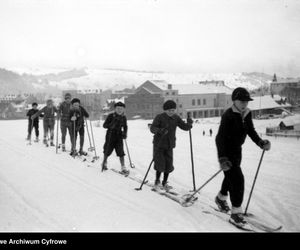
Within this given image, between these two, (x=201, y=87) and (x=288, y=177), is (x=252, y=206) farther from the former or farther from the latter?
(x=201, y=87)

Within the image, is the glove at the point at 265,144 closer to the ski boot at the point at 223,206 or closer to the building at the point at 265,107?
the ski boot at the point at 223,206

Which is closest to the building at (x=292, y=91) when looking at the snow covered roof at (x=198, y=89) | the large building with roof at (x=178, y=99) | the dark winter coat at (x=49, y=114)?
the snow covered roof at (x=198, y=89)

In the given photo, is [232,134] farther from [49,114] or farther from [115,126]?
[49,114]

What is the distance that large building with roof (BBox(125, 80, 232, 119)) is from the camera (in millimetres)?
55594

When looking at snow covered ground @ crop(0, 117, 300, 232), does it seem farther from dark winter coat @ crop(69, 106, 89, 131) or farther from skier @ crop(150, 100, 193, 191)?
dark winter coat @ crop(69, 106, 89, 131)

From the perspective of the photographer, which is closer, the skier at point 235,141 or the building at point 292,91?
the skier at point 235,141

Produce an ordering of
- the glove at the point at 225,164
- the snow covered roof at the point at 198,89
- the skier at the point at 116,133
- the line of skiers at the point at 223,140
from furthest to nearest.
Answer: the snow covered roof at the point at 198,89, the skier at the point at 116,133, the line of skiers at the point at 223,140, the glove at the point at 225,164

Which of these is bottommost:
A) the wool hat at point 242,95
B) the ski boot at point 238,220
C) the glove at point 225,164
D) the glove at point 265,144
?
the ski boot at point 238,220

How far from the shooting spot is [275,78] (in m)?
83.1

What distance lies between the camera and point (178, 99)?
5681 centimetres

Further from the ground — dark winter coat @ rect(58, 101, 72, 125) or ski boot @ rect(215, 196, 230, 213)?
dark winter coat @ rect(58, 101, 72, 125)

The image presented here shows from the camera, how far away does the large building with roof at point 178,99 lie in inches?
2189

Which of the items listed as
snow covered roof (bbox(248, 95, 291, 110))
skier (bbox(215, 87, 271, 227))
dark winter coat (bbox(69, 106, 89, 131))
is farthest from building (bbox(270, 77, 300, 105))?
skier (bbox(215, 87, 271, 227))

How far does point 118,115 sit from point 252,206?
3.88 metres
